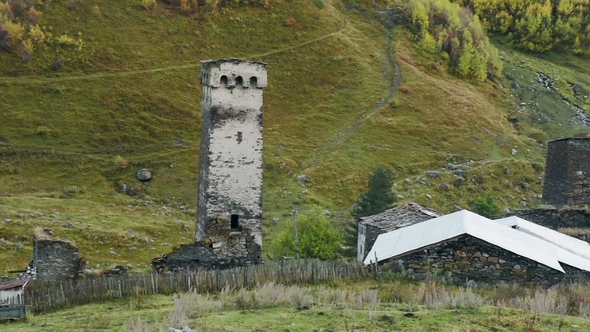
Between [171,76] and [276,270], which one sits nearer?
[276,270]

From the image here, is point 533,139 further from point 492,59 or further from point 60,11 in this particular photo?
point 60,11

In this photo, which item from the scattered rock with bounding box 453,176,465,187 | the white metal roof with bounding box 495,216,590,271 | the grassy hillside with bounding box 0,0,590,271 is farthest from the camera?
the scattered rock with bounding box 453,176,465,187

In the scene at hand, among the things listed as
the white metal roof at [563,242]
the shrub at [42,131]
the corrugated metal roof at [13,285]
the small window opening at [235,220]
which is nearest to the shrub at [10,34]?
the shrub at [42,131]

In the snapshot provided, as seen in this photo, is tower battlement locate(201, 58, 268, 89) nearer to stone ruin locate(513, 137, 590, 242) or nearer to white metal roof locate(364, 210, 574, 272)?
white metal roof locate(364, 210, 574, 272)

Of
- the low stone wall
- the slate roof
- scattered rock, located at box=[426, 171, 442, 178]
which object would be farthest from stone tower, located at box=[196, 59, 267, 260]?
scattered rock, located at box=[426, 171, 442, 178]

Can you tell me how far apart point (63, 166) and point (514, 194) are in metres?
29.8

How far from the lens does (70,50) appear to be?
65.7 metres

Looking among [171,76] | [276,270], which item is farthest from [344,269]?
[171,76]

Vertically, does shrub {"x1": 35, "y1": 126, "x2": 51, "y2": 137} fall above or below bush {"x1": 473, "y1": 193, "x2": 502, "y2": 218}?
above

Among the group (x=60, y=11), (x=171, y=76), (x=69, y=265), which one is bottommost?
(x=69, y=265)

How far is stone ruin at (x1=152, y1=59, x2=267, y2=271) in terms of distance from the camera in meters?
28.6

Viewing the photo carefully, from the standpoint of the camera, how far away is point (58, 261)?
24.2 meters

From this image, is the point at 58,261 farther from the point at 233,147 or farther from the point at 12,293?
the point at 233,147

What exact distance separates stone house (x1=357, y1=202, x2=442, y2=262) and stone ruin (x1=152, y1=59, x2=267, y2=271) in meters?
3.76
